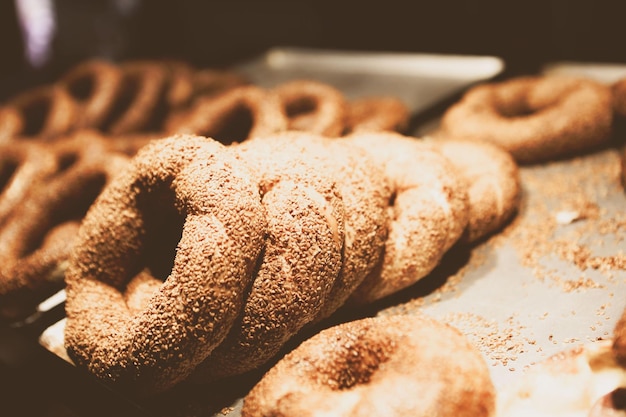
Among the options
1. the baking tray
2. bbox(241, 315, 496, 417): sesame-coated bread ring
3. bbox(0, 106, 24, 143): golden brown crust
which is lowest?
the baking tray

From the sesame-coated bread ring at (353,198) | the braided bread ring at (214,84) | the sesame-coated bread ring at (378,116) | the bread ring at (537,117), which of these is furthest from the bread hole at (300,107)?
the sesame-coated bread ring at (353,198)

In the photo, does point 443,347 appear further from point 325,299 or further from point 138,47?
point 138,47

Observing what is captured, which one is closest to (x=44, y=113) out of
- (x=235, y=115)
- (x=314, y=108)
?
(x=235, y=115)

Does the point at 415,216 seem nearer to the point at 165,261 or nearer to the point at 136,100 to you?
the point at 165,261

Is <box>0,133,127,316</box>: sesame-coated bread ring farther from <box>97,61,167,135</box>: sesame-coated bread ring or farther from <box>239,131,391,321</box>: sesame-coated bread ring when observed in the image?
<box>239,131,391,321</box>: sesame-coated bread ring

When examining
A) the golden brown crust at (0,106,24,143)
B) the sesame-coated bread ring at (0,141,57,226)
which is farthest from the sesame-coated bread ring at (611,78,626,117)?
the golden brown crust at (0,106,24,143)

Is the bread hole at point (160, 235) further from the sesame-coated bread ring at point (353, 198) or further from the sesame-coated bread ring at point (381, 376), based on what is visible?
the sesame-coated bread ring at point (381, 376)
